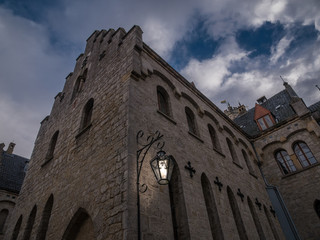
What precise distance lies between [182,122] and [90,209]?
15.2ft

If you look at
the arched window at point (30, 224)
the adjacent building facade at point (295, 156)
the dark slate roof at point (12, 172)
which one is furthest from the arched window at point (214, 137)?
the dark slate roof at point (12, 172)

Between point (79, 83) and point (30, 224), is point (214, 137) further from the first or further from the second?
point (30, 224)

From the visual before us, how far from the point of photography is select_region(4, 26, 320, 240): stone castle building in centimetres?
498

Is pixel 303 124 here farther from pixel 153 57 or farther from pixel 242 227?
pixel 153 57

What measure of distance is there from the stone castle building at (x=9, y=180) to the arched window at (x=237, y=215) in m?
12.6

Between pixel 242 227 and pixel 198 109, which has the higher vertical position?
pixel 198 109

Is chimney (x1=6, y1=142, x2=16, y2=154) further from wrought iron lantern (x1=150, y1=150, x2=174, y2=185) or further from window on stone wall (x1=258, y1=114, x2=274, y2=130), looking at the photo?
window on stone wall (x1=258, y1=114, x2=274, y2=130)

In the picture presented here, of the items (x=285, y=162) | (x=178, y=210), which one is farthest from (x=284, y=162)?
(x=178, y=210)

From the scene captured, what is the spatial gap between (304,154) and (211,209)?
978cm

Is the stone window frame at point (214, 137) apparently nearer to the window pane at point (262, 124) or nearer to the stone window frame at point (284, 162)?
the stone window frame at point (284, 162)

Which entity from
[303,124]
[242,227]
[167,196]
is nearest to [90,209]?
[167,196]

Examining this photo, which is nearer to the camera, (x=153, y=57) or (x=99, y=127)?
(x=99, y=127)

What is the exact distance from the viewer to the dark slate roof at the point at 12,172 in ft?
51.9

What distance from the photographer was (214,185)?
777 cm
